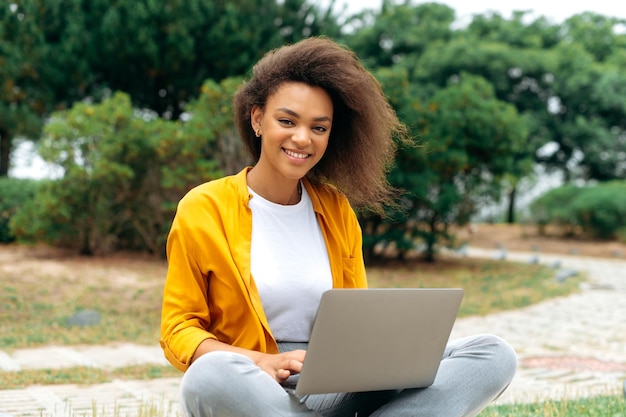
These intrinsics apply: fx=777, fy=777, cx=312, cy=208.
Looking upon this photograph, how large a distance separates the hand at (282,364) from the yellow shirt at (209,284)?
0.11 m

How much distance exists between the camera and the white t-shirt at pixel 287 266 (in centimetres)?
236

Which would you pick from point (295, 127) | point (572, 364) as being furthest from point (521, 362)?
point (295, 127)

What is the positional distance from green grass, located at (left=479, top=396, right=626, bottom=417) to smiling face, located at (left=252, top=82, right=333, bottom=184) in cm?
177

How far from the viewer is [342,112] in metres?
2.62

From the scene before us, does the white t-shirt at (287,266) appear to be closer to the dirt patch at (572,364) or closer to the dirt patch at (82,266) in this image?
the dirt patch at (572,364)

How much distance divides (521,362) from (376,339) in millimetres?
4093

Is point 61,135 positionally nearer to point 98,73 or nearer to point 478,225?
point 98,73

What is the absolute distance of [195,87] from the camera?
627 inches

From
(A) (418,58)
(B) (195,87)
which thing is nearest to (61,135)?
(B) (195,87)

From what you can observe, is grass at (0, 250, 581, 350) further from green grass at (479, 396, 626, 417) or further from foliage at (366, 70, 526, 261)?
green grass at (479, 396, 626, 417)

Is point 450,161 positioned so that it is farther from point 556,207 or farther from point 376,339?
point 376,339

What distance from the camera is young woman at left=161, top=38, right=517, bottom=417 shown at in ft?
7.00

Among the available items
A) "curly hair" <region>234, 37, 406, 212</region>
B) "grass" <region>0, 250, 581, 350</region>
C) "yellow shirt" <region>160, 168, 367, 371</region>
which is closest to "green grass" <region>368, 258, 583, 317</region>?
"grass" <region>0, 250, 581, 350</region>

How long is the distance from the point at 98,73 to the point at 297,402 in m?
14.9
